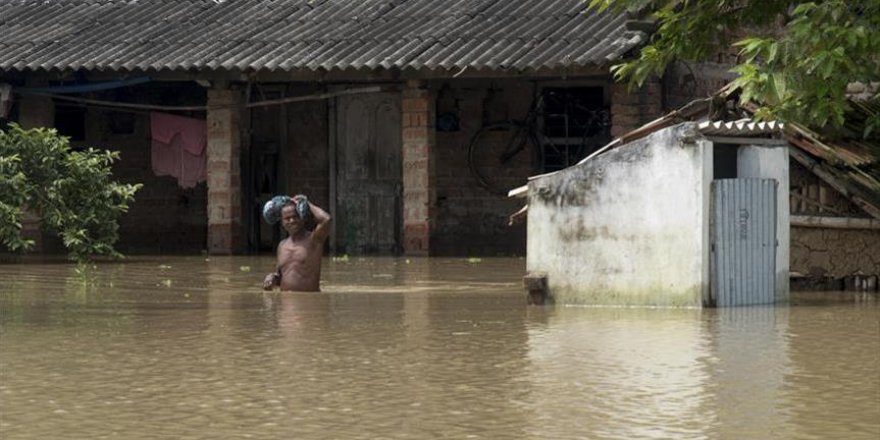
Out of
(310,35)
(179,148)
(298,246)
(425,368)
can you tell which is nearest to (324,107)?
(310,35)

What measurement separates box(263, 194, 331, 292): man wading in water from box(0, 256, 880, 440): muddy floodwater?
0.74ft

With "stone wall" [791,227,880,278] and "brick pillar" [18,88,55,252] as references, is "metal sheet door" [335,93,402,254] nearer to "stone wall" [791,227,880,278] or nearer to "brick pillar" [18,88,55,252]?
"brick pillar" [18,88,55,252]

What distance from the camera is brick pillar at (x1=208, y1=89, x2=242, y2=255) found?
78.7ft

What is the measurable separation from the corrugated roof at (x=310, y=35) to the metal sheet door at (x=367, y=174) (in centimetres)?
146

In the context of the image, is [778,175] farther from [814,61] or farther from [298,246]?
[298,246]

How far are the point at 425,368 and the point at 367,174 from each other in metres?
15.2

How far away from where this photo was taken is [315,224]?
16828mm

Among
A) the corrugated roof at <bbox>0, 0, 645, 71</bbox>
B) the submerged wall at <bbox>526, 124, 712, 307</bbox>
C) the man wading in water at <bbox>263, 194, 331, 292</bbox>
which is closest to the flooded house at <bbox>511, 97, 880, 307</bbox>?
the submerged wall at <bbox>526, 124, 712, 307</bbox>

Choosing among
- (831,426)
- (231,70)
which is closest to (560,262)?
(831,426)

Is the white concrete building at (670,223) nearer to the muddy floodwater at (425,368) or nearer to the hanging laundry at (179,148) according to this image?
Result: the muddy floodwater at (425,368)

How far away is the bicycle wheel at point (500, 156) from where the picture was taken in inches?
974

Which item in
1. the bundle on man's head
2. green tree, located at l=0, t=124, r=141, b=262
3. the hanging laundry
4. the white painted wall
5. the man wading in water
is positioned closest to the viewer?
the white painted wall

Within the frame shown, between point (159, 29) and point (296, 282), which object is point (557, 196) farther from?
point (159, 29)

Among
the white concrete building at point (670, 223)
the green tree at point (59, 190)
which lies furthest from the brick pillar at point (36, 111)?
the white concrete building at point (670, 223)
